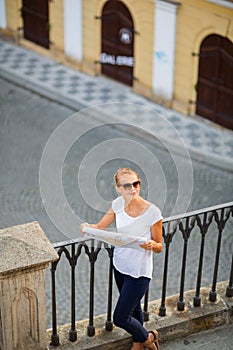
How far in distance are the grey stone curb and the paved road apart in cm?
11

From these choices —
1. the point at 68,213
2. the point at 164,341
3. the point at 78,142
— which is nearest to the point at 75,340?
the point at 164,341

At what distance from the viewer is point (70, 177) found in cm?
1322

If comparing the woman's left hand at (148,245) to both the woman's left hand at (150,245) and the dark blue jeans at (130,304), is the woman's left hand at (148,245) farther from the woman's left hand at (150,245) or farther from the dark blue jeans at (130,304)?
the dark blue jeans at (130,304)

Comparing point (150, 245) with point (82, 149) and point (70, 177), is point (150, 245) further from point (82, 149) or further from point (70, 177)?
point (82, 149)

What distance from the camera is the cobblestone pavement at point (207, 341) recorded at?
705 centimetres

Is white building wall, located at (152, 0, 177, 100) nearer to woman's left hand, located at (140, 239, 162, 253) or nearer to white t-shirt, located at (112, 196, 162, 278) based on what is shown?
white t-shirt, located at (112, 196, 162, 278)

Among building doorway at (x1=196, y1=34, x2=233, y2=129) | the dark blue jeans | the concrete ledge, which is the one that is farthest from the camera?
building doorway at (x1=196, y1=34, x2=233, y2=129)

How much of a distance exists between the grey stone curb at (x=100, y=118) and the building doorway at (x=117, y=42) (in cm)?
137

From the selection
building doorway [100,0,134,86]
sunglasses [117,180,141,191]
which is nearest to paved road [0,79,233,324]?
building doorway [100,0,134,86]

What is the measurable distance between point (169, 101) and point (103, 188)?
A: 3571 mm

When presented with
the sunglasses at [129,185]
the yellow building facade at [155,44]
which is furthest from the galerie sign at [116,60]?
the sunglasses at [129,185]

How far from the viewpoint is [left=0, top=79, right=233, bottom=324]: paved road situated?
10.7 m

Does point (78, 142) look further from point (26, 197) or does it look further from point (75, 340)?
point (75, 340)

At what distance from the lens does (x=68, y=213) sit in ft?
40.5
